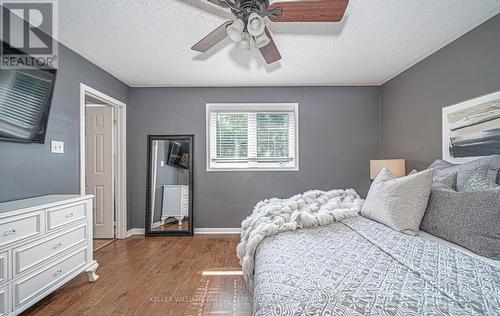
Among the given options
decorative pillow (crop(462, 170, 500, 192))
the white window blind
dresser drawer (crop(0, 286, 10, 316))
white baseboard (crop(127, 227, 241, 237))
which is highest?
the white window blind

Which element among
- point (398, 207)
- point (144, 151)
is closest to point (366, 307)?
point (398, 207)

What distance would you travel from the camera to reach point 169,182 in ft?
12.6

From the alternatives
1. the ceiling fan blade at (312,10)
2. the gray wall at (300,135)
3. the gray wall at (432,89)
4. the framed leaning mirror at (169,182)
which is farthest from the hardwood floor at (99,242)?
the gray wall at (432,89)

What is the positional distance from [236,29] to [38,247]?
→ 2103 mm

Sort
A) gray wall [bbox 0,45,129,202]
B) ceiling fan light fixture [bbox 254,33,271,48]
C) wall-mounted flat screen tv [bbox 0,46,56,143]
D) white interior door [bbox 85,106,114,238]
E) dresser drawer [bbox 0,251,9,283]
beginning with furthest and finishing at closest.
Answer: white interior door [bbox 85,106,114,238]
gray wall [bbox 0,45,129,202]
wall-mounted flat screen tv [bbox 0,46,56,143]
ceiling fan light fixture [bbox 254,33,271,48]
dresser drawer [bbox 0,251,9,283]

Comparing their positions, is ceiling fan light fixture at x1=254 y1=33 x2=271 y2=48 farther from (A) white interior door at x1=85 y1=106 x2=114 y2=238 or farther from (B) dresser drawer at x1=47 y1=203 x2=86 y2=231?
(A) white interior door at x1=85 y1=106 x2=114 y2=238

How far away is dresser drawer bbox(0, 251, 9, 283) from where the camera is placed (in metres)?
1.48

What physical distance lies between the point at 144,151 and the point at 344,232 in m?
Result: 3.35

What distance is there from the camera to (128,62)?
297 cm

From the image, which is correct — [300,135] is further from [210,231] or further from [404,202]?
[404,202]

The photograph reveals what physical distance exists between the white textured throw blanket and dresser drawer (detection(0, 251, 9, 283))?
149cm

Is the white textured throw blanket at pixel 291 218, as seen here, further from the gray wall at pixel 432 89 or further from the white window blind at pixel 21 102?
the white window blind at pixel 21 102

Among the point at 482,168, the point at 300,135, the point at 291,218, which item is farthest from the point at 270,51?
the point at 300,135

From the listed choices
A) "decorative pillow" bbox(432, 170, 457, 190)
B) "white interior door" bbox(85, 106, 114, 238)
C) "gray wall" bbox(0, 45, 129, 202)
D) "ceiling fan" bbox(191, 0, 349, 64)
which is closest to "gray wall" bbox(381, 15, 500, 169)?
"decorative pillow" bbox(432, 170, 457, 190)
